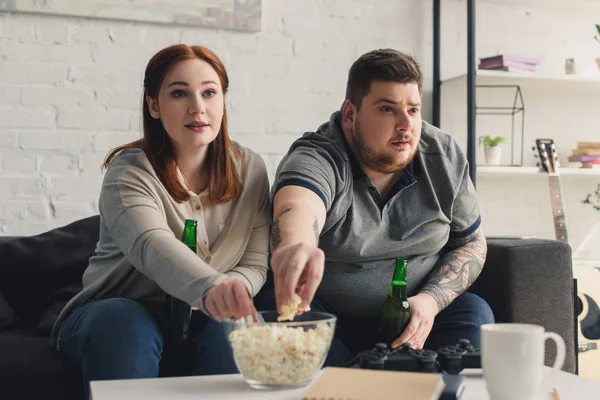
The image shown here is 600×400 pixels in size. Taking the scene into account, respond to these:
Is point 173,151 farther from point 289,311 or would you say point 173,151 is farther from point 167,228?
point 289,311

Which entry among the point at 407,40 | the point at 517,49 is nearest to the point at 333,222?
the point at 407,40

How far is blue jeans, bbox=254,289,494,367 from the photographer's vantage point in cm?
183

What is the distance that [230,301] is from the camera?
4.00 ft

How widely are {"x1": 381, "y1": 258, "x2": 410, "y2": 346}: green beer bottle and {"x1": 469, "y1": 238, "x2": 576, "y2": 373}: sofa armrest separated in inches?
16.4

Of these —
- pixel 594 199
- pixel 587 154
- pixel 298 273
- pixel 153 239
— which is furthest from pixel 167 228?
pixel 594 199

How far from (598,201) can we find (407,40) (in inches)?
48.0

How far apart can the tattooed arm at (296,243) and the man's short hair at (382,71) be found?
1.23 feet

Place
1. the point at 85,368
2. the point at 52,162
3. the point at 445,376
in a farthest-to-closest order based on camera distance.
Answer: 1. the point at 52,162
2. the point at 85,368
3. the point at 445,376

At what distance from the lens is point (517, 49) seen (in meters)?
3.44

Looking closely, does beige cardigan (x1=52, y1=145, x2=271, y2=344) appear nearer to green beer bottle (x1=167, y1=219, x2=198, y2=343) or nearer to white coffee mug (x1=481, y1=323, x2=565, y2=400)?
green beer bottle (x1=167, y1=219, x2=198, y2=343)

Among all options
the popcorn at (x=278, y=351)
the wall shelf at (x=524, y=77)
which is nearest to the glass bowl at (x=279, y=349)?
the popcorn at (x=278, y=351)

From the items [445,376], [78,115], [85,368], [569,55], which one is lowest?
[85,368]

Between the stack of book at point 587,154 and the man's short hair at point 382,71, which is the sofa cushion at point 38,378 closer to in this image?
the man's short hair at point 382,71

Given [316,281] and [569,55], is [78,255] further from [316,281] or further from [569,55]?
[569,55]
